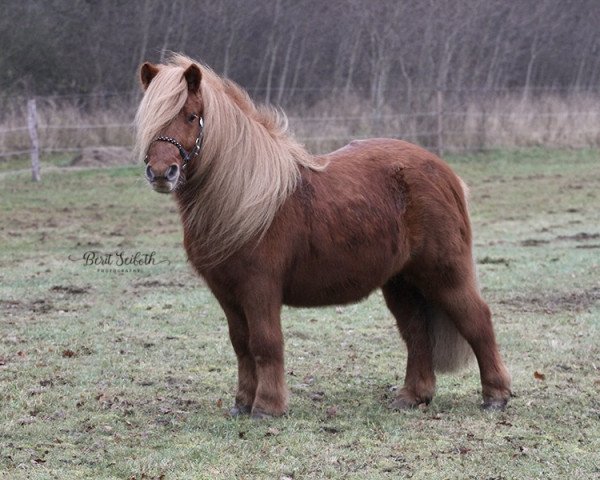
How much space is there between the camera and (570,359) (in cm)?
661

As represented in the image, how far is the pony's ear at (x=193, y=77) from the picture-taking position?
4.85 meters

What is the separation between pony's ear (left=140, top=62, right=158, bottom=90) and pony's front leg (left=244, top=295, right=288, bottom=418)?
1.30 metres

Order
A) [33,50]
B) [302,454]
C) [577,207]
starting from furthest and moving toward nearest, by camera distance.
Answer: [33,50]
[577,207]
[302,454]

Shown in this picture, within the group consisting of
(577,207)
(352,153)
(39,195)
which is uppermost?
(352,153)

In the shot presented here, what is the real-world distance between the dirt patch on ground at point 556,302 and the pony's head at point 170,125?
4.54m

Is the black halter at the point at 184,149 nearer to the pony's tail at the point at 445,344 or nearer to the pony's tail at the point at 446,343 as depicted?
the pony's tail at the point at 446,343

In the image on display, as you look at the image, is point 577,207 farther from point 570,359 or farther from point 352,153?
point 352,153

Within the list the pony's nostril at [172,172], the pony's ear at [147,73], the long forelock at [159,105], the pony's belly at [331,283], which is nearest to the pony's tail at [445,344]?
the pony's belly at [331,283]

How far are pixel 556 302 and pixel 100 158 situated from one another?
1281 cm

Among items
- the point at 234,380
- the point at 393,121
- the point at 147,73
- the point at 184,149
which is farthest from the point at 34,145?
the point at 184,149

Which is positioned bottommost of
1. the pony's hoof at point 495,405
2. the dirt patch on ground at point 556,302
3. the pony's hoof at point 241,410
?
the dirt patch on ground at point 556,302

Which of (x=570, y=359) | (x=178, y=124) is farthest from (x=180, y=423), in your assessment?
(x=570, y=359)

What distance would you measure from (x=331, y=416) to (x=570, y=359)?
216 cm

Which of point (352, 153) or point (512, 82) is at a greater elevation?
point (352, 153)
